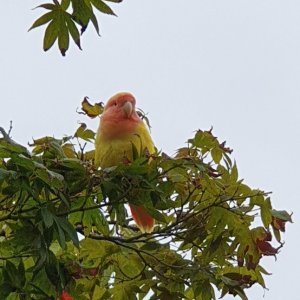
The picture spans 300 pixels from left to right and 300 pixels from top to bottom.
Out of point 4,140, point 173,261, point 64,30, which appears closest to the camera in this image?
point 4,140

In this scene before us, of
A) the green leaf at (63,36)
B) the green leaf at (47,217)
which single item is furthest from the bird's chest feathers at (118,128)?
the green leaf at (47,217)

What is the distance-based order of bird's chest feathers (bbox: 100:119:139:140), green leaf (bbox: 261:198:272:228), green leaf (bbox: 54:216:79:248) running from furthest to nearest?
bird's chest feathers (bbox: 100:119:139:140), green leaf (bbox: 261:198:272:228), green leaf (bbox: 54:216:79:248)

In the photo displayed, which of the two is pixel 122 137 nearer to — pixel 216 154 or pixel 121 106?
pixel 121 106

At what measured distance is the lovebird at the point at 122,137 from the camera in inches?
91.6

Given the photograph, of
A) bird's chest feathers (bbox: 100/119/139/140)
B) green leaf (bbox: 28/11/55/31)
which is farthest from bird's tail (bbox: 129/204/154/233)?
green leaf (bbox: 28/11/55/31)

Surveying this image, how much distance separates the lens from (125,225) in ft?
8.22

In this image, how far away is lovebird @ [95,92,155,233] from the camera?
91.6 inches

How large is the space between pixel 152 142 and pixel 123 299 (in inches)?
18.2

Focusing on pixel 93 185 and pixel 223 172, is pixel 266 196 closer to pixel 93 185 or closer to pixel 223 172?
pixel 223 172

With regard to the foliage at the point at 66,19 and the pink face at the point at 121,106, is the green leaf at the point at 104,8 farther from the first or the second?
the pink face at the point at 121,106

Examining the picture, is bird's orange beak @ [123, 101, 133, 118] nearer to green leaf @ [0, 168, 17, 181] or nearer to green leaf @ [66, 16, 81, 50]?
green leaf @ [66, 16, 81, 50]

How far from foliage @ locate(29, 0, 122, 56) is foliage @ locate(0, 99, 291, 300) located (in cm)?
25

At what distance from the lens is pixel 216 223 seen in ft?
7.12

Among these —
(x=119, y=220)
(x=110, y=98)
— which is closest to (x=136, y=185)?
(x=119, y=220)
